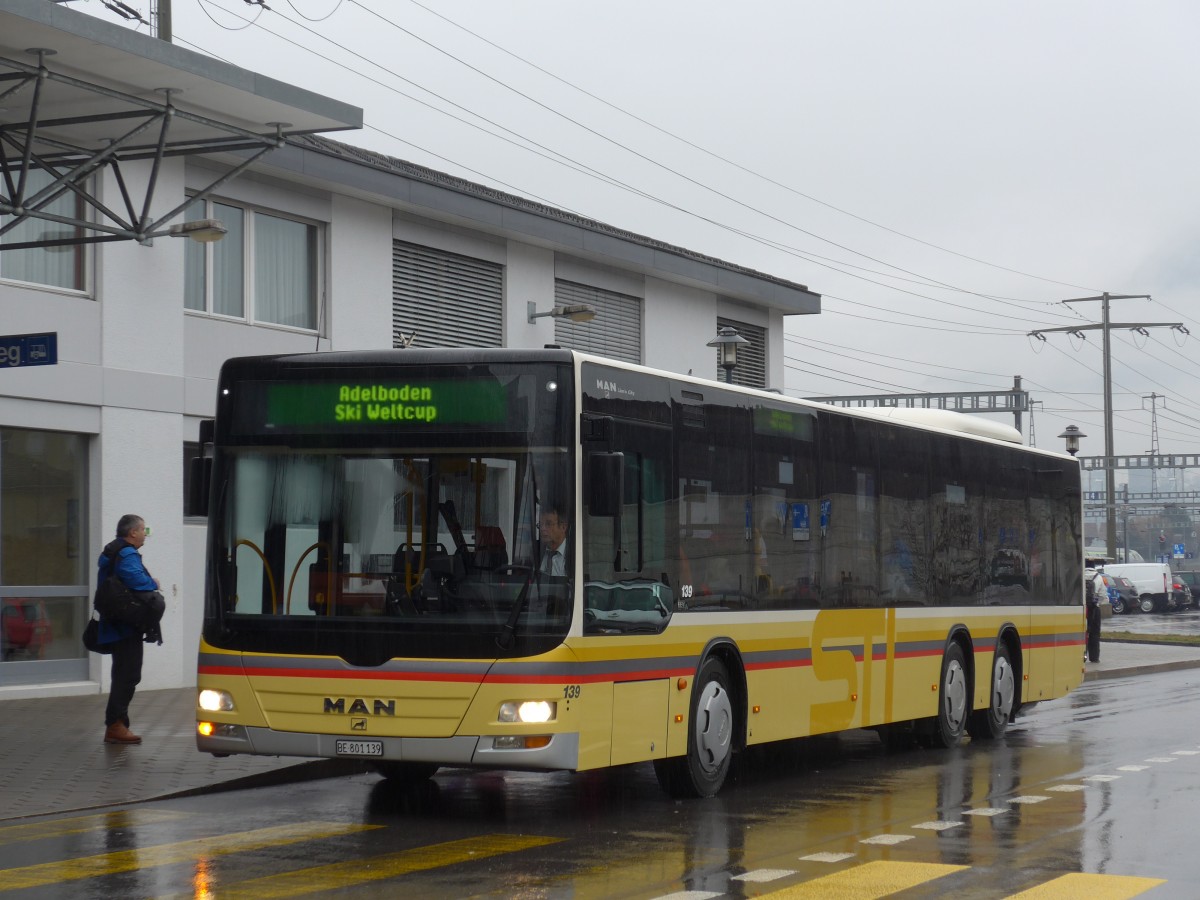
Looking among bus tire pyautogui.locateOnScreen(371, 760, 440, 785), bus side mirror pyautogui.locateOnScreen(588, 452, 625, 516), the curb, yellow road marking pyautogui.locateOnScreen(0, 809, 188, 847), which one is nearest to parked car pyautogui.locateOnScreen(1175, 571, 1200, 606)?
the curb

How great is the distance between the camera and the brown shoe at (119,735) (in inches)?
556

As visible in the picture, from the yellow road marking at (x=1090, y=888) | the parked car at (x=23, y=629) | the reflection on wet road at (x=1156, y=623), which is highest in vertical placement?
the parked car at (x=23, y=629)

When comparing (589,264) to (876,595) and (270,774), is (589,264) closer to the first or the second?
(876,595)

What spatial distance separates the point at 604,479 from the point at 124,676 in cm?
583

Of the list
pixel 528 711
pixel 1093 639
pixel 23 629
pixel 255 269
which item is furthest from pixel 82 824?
→ pixel 1093 639

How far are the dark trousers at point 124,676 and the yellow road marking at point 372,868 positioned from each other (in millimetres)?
5203

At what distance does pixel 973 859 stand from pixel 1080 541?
11.2 m

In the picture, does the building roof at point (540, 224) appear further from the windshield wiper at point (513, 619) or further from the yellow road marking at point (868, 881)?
the yellow road marking at point (868, 881)

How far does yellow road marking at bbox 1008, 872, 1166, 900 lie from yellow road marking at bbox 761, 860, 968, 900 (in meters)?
0.54

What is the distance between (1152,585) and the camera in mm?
68188

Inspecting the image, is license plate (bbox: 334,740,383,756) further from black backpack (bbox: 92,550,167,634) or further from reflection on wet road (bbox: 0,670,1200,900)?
black backpack (bbox: 92,550,167,634)

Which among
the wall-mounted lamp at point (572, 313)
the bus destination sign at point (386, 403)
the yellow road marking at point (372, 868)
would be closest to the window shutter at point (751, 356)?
the wall-mounted lamp at point (572, 313)

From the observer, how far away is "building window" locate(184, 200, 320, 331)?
827 inches

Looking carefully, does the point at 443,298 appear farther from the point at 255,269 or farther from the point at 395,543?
the point at 395,543
